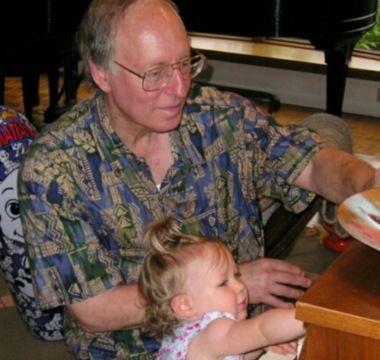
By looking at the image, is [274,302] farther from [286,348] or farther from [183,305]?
[183,305]

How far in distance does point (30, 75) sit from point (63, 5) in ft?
1.84

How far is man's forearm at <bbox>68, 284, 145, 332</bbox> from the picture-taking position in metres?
1.43

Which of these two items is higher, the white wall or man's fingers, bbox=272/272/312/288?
man's fingers, bbox=272/272/312/288

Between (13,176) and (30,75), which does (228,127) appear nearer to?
(13,176)

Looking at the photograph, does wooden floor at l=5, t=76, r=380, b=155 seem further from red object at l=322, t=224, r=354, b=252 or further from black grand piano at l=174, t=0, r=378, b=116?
red object at l=322, t=224, r=354, b=252

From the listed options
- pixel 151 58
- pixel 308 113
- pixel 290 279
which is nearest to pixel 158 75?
pixel 151 58

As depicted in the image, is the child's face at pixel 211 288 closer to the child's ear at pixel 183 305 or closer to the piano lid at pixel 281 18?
the child's ear at pixel 183 305

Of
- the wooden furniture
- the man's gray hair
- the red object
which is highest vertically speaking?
the man's gray hair

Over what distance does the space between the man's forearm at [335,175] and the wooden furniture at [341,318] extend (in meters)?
0.46

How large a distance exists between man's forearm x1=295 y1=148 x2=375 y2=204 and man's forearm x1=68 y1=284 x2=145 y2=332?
1.38ft

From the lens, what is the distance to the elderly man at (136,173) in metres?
1.44

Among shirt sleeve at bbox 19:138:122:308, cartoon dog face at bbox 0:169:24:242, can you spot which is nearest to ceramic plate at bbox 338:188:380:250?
shirt sleeve at bbox 19:138:122:308

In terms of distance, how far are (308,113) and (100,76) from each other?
121 inches

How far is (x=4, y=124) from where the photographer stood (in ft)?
6.13
